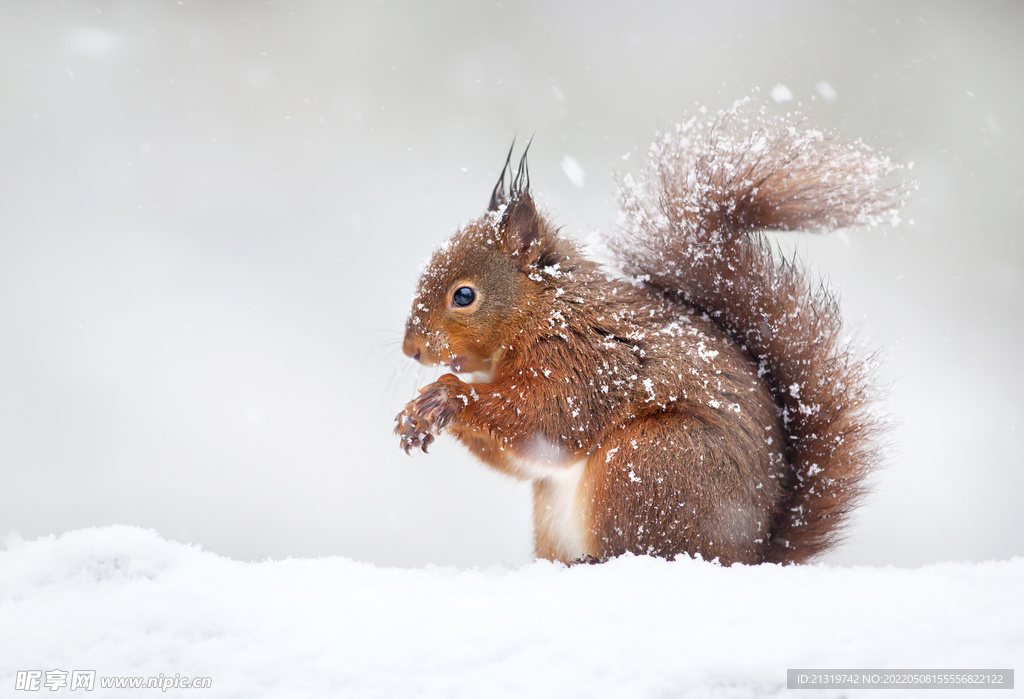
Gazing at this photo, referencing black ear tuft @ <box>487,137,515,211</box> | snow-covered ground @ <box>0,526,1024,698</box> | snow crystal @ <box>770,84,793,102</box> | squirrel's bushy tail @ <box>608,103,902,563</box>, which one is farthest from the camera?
snow crystal @ <box>770,84,793,102</box>

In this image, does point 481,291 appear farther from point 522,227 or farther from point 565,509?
point 565,509

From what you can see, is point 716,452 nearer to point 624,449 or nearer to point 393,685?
point 624,449

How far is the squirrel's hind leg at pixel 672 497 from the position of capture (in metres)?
1.01

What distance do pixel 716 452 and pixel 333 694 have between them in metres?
0.67

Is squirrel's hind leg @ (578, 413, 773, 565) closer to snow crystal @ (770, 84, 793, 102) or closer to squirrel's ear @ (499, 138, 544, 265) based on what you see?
squirrel's ear @ (499, 138, 544, 265)

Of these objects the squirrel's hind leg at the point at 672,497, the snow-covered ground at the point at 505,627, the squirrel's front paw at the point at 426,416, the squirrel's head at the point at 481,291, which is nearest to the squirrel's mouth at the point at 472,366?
the squirrel's head at the point at 481,291

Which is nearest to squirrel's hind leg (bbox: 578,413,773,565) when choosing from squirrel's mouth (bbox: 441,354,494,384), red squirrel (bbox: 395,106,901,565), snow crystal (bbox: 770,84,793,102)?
red squirrel (bbox: 395,106,901,565)

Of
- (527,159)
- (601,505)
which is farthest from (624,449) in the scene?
(527,159)

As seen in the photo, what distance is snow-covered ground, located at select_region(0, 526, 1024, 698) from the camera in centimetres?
63

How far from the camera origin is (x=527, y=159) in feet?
4.41

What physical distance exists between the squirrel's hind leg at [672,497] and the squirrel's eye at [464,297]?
386 mm

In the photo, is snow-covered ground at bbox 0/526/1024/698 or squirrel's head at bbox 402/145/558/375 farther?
squirrel's head at bbox 402/145/558/375

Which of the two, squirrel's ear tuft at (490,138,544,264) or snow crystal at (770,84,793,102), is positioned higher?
snow crystal at (770,84,793,102)

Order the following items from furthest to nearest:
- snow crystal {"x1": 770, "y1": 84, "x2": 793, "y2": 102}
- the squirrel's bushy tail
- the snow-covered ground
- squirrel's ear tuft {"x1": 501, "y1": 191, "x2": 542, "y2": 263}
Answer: snow crystal {"x1": 770, "y1": 84, "x2": 793, "y2": 102} → squirrel's ear tuft {"x1": 501, "y1": 191, "x2": 542, "y2": 263} → the squirrel's bushy tail → the snow-covered ground
